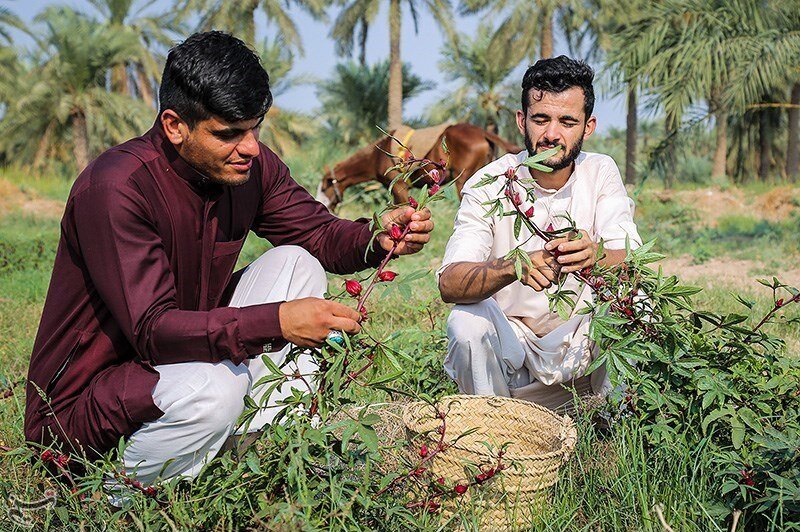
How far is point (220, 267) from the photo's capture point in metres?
2.61

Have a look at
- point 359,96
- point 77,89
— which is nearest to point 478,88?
point 359,96

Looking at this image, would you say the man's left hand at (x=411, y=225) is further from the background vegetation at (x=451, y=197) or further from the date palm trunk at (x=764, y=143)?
the date palm trunk at (x=764, y=143)

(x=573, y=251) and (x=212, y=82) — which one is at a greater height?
(x=212, y=82)

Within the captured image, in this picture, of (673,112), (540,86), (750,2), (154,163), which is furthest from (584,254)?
(750,2)

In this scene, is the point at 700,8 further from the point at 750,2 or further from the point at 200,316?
the point at 200,316

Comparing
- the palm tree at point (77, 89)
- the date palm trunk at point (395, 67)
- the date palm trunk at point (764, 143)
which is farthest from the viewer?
the date palm trunk at point (764, 143)

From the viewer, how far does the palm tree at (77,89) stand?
63.3 ft

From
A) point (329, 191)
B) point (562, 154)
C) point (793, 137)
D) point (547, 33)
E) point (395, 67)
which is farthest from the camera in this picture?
point (547, 33)

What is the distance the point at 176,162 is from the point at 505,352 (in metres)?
1.46

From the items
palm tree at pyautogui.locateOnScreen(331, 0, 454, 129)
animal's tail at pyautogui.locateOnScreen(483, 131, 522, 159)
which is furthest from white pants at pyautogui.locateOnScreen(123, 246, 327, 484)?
palm tree at pyautogui.locateOnScreen(331, 0, 454, 129)

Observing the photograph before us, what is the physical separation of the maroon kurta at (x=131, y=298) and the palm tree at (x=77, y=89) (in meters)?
18.8

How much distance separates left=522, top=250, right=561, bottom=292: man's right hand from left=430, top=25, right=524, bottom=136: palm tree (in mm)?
23174

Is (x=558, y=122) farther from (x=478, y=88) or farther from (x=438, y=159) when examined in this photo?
(x=478, y=88)

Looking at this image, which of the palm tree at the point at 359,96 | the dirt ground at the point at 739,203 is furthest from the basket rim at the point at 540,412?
the palm tree at the point at 359,96
